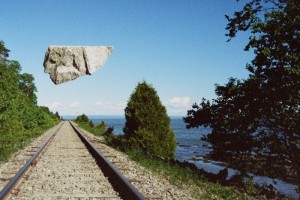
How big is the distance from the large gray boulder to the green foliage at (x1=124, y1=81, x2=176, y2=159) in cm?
850

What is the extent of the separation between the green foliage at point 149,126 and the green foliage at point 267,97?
5.11 m

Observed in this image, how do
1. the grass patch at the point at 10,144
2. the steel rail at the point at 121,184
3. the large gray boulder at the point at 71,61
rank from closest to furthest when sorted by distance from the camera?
the steel rail at the point at 121,184 < the grass patch at the point at 10,144 < the large gray boulder at the point at 71,61

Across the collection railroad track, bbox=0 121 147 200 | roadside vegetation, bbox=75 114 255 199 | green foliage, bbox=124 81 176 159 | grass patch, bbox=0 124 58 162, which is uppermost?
green foliage, bbox=124 81 176 159

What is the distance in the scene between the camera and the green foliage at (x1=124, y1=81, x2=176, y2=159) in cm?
1462

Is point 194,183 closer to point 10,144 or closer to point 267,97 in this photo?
point 267,97

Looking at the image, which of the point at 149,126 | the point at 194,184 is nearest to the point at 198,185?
the point at 194,184

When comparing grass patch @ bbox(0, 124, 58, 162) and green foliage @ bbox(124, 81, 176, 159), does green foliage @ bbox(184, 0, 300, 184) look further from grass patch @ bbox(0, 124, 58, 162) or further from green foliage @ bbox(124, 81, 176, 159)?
grass patch @ bbox(0, 124, 58, 162)

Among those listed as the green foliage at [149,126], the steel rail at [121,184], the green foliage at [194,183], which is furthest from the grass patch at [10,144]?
the green foliage at [194,183]

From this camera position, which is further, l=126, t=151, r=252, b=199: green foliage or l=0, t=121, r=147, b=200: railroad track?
l=126, t=151, r=252, b=199: green foliage

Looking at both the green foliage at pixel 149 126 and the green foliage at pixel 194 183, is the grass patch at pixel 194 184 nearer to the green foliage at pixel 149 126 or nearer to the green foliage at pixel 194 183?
the green foliage at pixel 194 183

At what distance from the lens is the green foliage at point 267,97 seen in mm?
8445

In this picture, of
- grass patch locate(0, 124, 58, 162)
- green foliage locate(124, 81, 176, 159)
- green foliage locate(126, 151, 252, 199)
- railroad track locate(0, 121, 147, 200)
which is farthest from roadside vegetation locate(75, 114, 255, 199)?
grass patch locate(0, 124, 58, 162)

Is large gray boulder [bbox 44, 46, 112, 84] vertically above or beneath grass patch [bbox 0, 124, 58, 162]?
above

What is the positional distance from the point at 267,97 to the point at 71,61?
17254 mm
